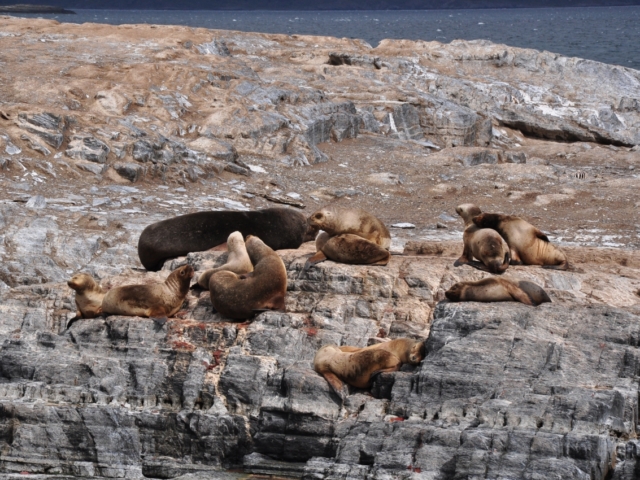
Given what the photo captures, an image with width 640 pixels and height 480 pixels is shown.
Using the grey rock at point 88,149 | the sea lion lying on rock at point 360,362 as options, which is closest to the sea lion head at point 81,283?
the sea lion lying on rock at point 360,362

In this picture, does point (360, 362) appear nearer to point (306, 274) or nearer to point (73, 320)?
point (306, 274)

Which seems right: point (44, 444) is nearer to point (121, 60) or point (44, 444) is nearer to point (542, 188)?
point (542, 188)

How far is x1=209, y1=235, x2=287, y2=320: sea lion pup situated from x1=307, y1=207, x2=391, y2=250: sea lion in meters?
1.01

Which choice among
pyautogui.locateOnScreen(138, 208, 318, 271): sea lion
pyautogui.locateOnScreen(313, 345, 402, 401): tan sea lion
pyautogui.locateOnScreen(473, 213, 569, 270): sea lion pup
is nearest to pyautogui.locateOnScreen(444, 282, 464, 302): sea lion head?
pyautogui.locateOnScreen(313, 345, 402, 401): tan sea lion

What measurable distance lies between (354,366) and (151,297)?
2.37 m

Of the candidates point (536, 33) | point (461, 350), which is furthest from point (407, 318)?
point (536, 33)

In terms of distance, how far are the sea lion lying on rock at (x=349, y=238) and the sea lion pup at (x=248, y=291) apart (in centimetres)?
43

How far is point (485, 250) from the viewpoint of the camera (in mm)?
9617

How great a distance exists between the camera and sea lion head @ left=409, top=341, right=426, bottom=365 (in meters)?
8.38

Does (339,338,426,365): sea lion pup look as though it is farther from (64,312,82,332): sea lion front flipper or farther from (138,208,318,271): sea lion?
(138,208,318,271): sea lion

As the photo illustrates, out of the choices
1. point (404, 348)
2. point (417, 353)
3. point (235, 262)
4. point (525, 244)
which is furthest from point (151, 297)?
point (525, 244)

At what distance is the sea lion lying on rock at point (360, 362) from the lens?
8297mm

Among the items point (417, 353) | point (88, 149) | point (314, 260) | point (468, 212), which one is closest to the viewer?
point (417, 353)

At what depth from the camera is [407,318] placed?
9.25 meters
